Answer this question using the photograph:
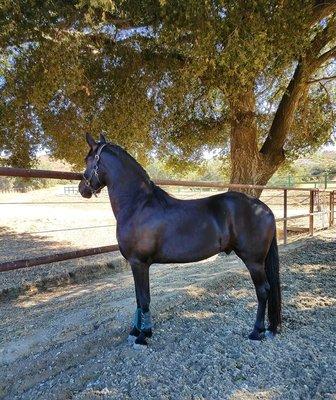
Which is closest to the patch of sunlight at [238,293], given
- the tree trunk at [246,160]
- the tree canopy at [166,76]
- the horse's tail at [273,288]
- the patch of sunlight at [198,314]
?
the patch of sunlight at [198,314]

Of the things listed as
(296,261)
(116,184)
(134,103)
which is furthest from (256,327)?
(134,103)

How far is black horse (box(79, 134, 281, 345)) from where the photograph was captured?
2463mm

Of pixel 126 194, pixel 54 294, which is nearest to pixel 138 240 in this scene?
pixel 126 194

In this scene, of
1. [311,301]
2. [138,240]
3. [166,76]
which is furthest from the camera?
[166,76]

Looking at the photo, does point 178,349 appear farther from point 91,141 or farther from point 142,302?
point 91,141

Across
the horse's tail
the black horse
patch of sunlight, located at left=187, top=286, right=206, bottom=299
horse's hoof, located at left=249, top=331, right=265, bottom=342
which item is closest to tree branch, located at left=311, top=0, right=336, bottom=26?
the black horse

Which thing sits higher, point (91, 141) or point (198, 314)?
point (91, 141)

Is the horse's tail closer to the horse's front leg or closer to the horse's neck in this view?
the horse's front leg

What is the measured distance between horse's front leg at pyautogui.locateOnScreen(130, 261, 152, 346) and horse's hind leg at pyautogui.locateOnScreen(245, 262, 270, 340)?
2.52 ft

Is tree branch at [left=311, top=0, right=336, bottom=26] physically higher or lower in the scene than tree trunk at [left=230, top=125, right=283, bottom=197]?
higher

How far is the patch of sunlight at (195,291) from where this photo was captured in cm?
358

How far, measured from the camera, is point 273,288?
8.87 ft

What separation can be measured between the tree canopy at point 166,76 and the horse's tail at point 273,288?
2.73 meters

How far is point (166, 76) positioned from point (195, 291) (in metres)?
4.71
